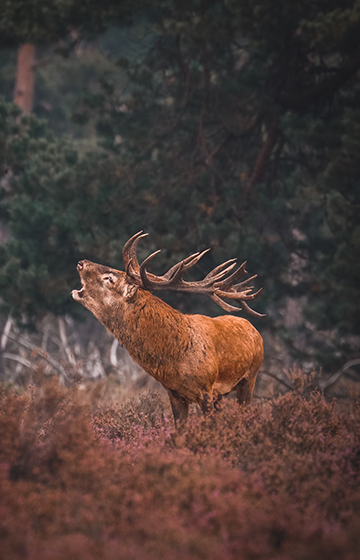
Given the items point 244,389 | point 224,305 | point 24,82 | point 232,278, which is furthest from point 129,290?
point 24,82

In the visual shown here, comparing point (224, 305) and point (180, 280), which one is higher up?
point (180, 280)

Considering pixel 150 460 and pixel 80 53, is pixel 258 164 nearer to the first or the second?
pixel 150 460

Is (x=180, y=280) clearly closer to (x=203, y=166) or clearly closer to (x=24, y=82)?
(x=203, y=166)

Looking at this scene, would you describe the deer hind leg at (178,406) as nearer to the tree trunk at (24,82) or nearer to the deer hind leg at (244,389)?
the deer hind leg at (244,389)

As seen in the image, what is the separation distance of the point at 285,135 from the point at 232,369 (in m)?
6.97

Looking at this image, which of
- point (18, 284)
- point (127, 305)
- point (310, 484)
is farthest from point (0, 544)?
point (18, 284)

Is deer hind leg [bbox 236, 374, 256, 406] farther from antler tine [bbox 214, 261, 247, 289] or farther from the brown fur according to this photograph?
antler tine [bbox 214, 261, 247, 289]

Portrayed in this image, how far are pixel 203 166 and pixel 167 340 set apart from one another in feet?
22.5

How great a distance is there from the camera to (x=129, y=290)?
16.1 feet

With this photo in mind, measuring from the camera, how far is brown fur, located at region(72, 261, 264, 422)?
480 cm

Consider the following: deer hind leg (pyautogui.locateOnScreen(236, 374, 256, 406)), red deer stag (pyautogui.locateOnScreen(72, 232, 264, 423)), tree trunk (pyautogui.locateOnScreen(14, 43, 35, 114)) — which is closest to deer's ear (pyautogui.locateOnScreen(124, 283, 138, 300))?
red deer stag (pyautogui.locateOnScreen(72, 232, 264, 423))

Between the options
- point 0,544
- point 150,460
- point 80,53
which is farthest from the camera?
point 80,53

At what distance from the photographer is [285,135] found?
1086 centimetres

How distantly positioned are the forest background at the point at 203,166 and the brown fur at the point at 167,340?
4913 mm
